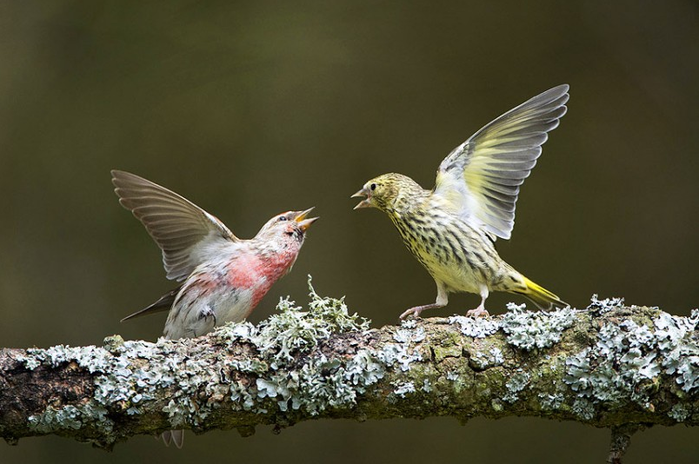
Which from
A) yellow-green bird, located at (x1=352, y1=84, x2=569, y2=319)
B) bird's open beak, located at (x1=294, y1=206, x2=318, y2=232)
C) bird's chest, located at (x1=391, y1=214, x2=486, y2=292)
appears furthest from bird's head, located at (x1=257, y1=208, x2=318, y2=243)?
bird's chest, located at (x1=391, y1=214, x2=486, y2=292)

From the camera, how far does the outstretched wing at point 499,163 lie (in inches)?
129

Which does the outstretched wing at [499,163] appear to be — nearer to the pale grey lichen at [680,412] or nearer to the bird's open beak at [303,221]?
the bird's open beak at [303,221]

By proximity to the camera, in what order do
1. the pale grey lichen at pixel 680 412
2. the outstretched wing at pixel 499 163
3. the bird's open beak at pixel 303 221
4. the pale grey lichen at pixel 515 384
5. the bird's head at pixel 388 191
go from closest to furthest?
the pale grey lichen at pixel 680 412 < the pale grey lichen at pixel 515 384 < the outstretched wing at pixel 499 163 < the bird's head at pixel 388 191 < the bird's open beak at pixel 303 221

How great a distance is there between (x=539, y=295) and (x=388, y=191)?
2.43 feet

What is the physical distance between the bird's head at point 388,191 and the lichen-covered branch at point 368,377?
113cm

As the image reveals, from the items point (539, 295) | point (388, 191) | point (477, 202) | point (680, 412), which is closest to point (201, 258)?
point (388, 191)

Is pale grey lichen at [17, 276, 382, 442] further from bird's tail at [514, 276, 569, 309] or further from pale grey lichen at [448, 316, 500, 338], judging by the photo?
bird's tail at [514, 276, 569, 309]

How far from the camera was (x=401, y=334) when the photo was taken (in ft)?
8.09

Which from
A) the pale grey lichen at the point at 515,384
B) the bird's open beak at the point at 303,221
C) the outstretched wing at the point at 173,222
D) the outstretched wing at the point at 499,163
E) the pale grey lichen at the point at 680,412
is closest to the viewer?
the pale grey lichen at the point at 680,412

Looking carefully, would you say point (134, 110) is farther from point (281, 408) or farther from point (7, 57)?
point (281, 408)

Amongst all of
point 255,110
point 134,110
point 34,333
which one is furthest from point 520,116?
point 34,333

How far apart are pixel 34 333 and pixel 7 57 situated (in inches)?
65.2

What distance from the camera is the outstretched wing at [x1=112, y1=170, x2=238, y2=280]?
338 cm

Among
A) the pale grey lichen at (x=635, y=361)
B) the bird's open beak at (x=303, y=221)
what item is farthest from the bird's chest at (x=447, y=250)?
the pale grey lichen at (x=635, y=361)
